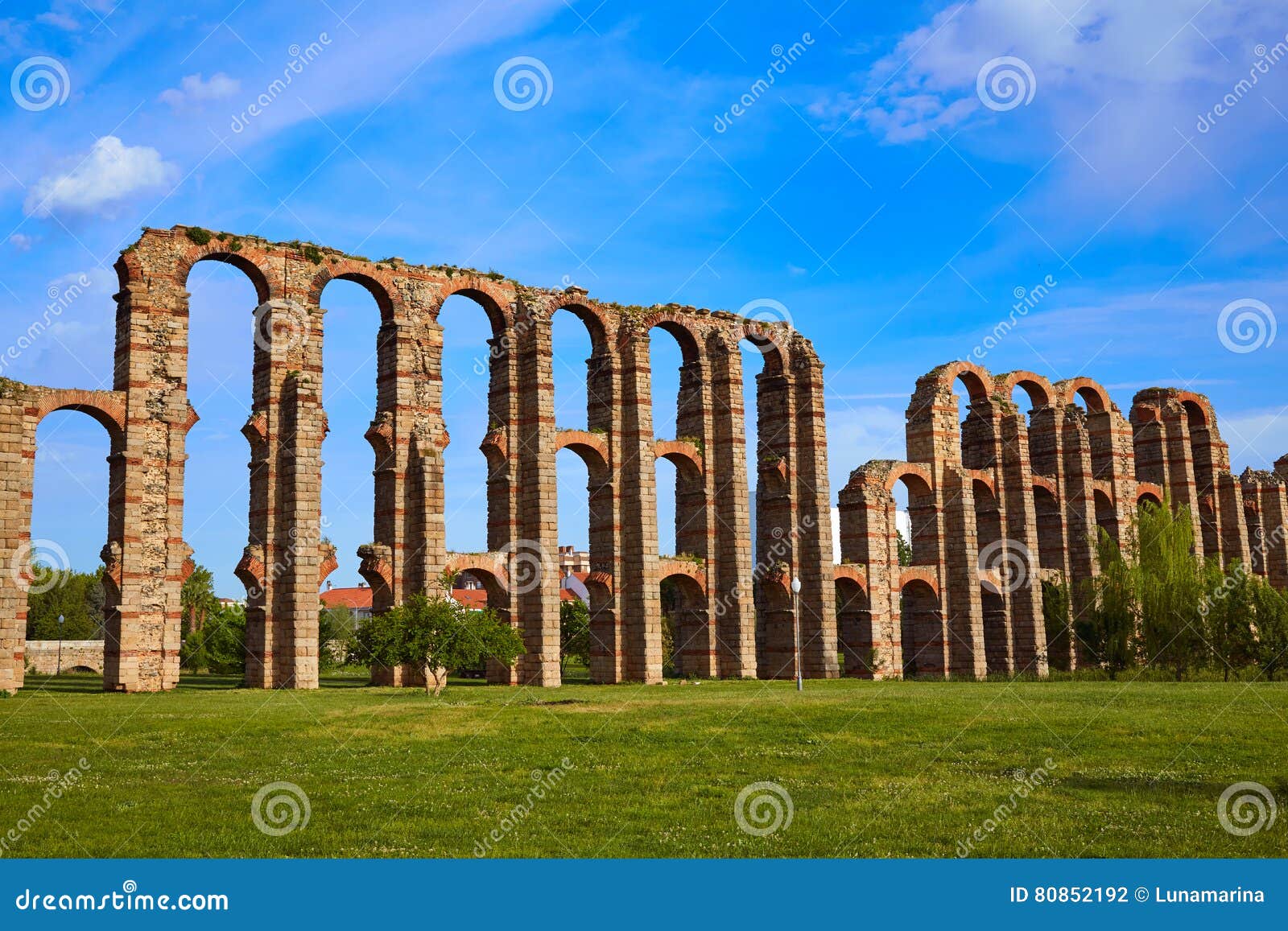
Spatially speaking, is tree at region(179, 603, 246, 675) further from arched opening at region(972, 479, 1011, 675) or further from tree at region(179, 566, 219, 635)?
arched opening at region(972, 479, 1011, 675)

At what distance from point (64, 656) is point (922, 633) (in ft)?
124

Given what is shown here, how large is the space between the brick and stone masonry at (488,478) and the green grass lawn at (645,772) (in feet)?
22.5

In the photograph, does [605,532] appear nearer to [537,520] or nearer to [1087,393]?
[537,520]

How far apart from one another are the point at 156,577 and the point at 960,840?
27333 mm

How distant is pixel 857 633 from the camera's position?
42031 millimetres

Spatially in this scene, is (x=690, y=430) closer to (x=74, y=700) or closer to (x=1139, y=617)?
(x=1139, y=617)

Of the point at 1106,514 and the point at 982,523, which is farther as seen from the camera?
the point at 1106,514

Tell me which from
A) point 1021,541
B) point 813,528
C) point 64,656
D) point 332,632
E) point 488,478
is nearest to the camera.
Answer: point 488,478

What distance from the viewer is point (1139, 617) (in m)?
39.7

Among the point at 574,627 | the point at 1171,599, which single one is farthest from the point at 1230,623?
the point at 574,627

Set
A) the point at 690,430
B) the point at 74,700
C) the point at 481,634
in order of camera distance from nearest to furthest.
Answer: the point at 74,700 < the point at 481,634 < the point at 690,430

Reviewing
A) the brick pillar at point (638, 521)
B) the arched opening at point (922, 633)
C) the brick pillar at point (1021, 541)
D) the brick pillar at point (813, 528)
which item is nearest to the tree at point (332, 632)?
the brick pillar at point (638, 521)

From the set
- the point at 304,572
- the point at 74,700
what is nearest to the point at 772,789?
the point at 74,700

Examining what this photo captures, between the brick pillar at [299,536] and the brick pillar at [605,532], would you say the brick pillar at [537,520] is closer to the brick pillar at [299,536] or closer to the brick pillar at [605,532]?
the brick pillar at [605,532]
